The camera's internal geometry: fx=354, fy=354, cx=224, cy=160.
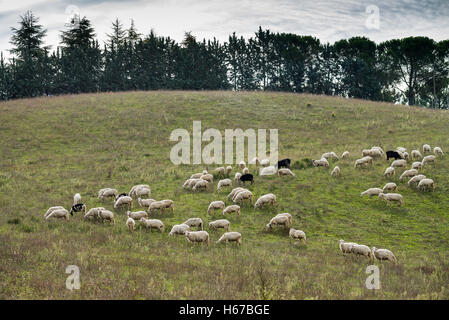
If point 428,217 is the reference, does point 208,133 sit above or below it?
above

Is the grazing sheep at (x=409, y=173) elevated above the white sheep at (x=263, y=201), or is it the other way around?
the grazing sheep at (x=409, y=173)

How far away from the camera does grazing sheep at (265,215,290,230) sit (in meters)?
14.5

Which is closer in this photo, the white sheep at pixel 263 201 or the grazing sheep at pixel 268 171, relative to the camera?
the white sheep at pixel 263 201

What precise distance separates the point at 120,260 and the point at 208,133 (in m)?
27.3

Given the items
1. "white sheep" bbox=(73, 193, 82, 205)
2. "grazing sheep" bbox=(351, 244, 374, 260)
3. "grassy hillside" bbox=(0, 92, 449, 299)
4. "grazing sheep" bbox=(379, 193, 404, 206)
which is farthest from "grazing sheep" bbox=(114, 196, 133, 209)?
"grazing sheep" bbox=(379, 193, 404, 206)

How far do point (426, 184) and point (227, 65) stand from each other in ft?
234

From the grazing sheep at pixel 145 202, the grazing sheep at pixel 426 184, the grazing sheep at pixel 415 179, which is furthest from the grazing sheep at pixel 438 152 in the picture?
the grazing sheep at pixel 145 202

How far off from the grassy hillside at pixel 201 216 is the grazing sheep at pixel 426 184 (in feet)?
1.57

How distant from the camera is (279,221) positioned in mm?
14516

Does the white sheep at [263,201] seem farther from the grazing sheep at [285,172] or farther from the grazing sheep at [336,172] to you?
the grazing sheep at [336,172]

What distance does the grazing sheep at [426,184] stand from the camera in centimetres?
1848

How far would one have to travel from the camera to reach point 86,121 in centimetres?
3956
